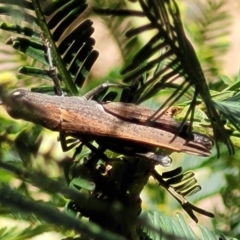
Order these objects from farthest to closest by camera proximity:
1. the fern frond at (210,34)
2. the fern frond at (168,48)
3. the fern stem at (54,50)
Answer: the fern frond at (210,34), the fern stem at (54,50), the fern frond at (168,48)

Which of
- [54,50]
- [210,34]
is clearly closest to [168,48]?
[54,50]

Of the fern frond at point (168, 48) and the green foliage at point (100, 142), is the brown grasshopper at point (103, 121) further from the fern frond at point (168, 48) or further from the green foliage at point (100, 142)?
the fern frond at point (168, 48)

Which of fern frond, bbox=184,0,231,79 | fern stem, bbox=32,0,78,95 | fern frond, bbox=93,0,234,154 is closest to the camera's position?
fern frond, bbox=93,0,234,154

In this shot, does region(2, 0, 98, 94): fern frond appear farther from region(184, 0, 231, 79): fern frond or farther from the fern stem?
region(184, 0, 231, 79): fern frond

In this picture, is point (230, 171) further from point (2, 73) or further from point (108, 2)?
point (108, 2)

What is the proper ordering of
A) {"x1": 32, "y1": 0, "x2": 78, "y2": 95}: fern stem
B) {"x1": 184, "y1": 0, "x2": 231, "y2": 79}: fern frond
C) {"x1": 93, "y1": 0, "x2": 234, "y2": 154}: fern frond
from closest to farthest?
{"x1": 93, "y1": 0, "x2": 234, "y2": 154}: fern frond, {"x1": 32, "y1": 0, "x2": 78, "y2": 95}: fern stem, {"x1": 184, "y1": 0, "x2": 231, "y2": 79}: fern frond

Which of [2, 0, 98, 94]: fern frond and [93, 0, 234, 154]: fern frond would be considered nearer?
[93, 0, 234, 154]: fern frond

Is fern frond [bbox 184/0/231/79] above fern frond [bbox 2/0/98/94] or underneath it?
above

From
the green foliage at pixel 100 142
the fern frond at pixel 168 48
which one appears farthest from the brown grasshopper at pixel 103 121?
the fern frond at pixel 168 48

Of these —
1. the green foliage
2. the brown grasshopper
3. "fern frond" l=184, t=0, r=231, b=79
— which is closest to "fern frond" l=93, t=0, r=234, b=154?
the green foliage
